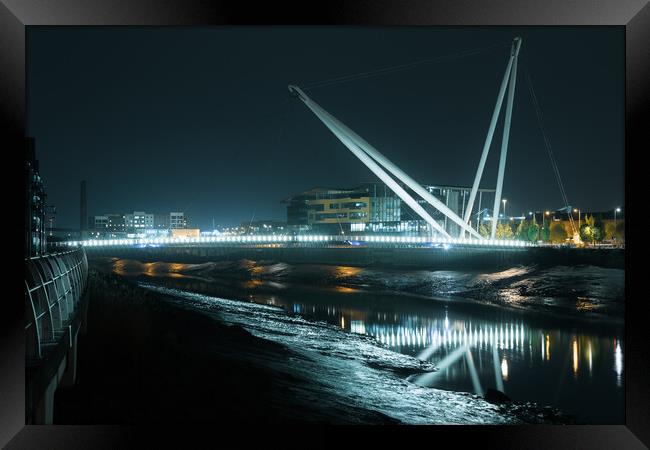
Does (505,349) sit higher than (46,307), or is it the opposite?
(46,307)

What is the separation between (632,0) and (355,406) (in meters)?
5.45

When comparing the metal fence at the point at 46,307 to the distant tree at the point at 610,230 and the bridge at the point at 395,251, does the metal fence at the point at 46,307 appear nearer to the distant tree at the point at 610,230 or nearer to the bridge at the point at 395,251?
the bridge at the point at 395,251

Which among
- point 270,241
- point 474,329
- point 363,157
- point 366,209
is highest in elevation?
point 363,157

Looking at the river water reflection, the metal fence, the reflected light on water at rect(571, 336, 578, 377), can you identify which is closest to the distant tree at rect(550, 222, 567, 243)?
the river water reflection

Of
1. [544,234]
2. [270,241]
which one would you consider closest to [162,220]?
A: [270,241]

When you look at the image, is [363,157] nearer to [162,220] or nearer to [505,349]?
[505,349]

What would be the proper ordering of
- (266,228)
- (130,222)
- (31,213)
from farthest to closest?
(266,228) < (130,222) < (31,213)

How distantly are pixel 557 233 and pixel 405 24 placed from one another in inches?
1917

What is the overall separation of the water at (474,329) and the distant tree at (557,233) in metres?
23.9

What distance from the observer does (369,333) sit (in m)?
14.9

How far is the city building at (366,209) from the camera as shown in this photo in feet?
180

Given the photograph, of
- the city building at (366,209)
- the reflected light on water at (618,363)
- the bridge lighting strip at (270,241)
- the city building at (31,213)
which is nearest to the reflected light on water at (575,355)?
the reflected light on water at (618,363)

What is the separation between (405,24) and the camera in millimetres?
5066

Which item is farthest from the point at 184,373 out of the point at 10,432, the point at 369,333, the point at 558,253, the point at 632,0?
the point at 558,253
